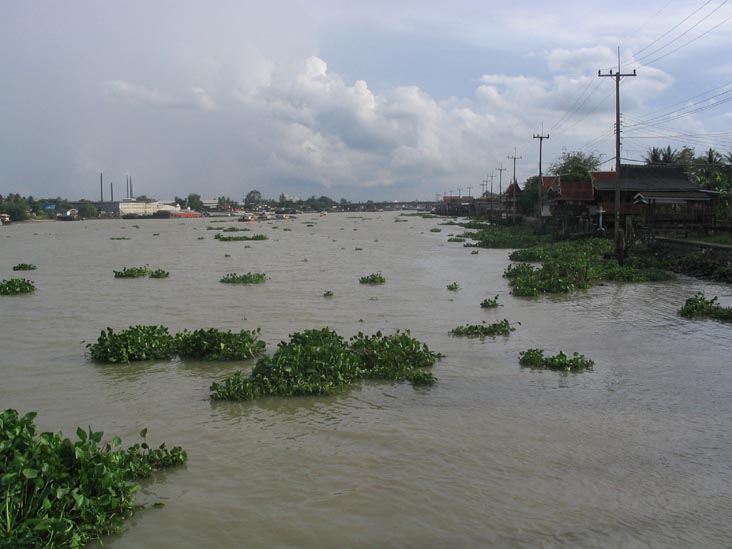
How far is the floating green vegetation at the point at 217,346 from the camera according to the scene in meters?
11.2

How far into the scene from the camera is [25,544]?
469 cm

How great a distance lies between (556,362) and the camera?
10.6 metres

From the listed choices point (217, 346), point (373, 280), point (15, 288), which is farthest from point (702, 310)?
point (15, 288)

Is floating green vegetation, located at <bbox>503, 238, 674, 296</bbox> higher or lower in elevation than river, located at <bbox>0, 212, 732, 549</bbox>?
higher

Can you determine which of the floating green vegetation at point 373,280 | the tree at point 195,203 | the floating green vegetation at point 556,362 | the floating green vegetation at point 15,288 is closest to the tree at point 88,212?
the tree at point 195,203

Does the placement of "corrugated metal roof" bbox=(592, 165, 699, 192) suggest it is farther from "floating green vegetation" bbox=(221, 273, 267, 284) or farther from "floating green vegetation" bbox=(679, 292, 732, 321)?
"floating green vegetation" bbox=(221, 273, 267, 284)

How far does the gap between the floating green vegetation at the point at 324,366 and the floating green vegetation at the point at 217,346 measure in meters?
1.07

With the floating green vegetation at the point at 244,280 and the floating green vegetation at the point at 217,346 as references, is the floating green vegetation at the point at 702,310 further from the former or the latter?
the floating green vegetation at the point at 244,280

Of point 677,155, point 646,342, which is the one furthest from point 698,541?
point 677,155

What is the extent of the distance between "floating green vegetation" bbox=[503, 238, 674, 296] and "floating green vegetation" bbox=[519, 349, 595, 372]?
8.65 metres

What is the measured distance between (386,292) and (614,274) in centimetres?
921

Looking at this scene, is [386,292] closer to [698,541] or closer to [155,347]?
[155,347]

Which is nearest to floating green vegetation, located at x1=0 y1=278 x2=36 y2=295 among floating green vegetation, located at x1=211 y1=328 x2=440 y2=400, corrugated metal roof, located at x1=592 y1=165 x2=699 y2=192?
floating green vegetation, located at x1=211 y1=328 x2=440 y2=400

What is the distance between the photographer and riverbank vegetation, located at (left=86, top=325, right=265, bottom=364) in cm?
1108
